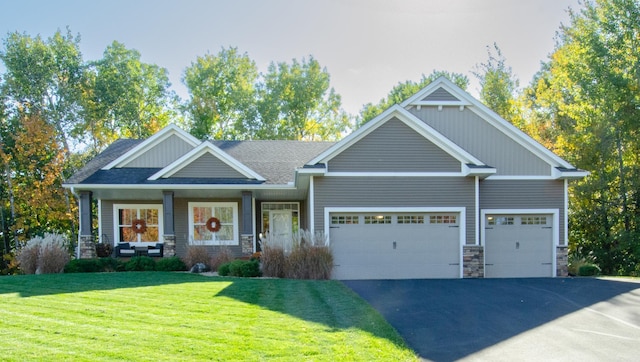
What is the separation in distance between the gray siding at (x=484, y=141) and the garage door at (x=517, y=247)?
1641 mm

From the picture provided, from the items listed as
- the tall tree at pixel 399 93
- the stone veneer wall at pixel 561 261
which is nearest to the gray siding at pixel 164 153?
the stone veneer wall at pixel 561 261

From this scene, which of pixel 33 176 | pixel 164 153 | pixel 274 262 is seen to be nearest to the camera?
pixel 274 262

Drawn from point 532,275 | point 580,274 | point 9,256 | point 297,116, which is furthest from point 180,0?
point 297,116

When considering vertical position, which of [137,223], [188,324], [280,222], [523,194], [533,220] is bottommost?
[188,324]

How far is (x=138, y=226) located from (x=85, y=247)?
2261 millimetres

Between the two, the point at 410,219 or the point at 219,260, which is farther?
the point at 219,260

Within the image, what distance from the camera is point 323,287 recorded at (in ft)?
37.8

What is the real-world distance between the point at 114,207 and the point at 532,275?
1470cm

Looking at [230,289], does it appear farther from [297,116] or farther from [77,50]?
[297,116]

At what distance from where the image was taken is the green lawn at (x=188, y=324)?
568 cm

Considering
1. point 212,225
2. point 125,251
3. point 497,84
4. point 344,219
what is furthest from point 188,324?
point 497,84

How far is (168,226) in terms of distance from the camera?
1638 centimetres

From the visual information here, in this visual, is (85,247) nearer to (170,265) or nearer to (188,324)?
(170,265)

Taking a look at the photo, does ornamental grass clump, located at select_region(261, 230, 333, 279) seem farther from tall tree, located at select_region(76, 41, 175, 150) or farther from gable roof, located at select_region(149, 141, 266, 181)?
tall tree, located at select_region(76, 41, 175, 150)
